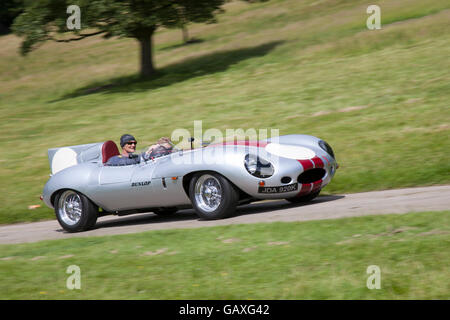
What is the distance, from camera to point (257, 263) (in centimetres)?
573

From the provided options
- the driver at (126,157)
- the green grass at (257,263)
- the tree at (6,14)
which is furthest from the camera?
the tree at (6,14)

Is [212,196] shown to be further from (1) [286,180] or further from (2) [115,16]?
(2) [115,16]

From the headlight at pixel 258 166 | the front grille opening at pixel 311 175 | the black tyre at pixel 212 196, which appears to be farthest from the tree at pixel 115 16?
the headlight at pixel 258 166

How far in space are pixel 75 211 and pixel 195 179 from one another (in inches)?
93.0

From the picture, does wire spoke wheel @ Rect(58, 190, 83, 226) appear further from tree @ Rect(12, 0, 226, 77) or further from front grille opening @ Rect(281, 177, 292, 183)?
tree @ Rect(12, 0, 226, 77)

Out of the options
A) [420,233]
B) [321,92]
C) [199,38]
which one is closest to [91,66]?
[199,38]

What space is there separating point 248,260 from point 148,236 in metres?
2.19

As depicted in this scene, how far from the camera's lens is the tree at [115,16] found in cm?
2617

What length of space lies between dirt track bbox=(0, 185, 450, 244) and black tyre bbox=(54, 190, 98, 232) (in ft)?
0.51

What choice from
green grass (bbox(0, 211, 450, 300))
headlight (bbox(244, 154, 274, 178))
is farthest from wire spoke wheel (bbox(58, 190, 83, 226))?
headlight (bbox(244, 154, 274, 178))

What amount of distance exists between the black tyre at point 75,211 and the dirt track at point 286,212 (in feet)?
0.51

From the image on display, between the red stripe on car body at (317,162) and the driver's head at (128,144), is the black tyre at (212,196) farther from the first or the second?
the driver's head at (128,144)

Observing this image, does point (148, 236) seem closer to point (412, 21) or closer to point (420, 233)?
point (420, 233)

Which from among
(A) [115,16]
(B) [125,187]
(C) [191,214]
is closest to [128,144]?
(B) [125,187]
